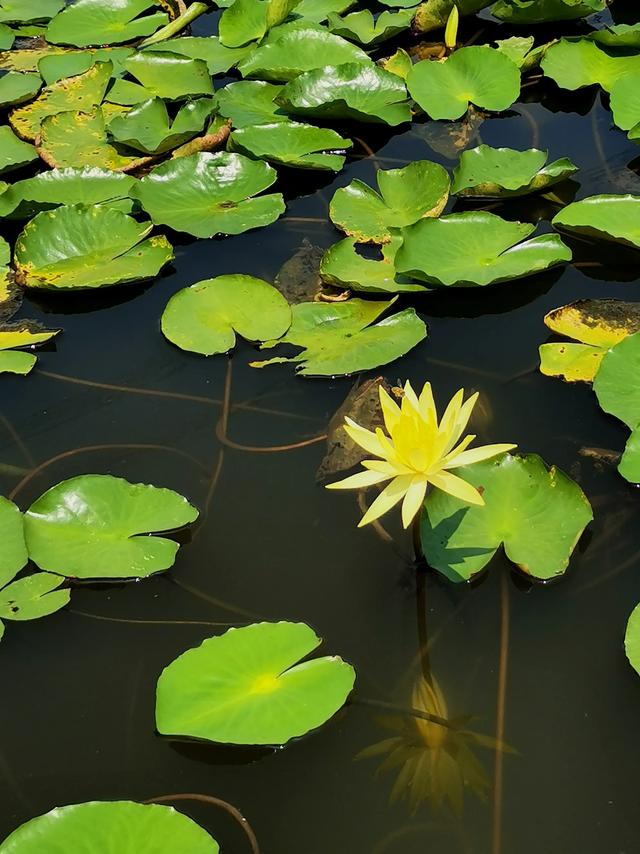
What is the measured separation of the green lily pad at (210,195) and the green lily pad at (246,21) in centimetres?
125

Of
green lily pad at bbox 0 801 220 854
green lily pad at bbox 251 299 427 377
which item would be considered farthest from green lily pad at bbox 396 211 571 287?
green lily pad at bbox 0 801 220 854

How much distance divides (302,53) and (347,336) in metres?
2.10

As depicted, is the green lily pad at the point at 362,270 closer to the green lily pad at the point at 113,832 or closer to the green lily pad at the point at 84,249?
the green lily pad at the point at 84,249

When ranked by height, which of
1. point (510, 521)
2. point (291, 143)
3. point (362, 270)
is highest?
point (291, 143)

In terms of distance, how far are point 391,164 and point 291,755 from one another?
9.02 ft

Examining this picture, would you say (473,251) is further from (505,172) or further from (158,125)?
(158,125)

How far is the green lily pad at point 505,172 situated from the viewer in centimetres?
352

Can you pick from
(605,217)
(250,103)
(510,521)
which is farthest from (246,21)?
(510,521)

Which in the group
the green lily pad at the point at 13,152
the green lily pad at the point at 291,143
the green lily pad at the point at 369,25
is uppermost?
the green lily pad at the point at 369,25

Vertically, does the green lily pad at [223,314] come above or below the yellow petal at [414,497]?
below

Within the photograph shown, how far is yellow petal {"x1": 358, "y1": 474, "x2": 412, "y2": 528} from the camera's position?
→ 6.62 ft

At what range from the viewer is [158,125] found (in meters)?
4.23

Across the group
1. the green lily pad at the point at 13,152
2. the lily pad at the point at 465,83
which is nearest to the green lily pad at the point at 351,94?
the lily pad at the point at 465,83

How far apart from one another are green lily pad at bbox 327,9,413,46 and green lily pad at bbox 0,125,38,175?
1.53 m
